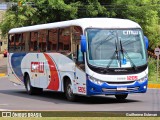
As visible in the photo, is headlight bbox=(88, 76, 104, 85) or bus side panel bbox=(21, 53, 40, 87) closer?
headlight bbox=(88, 76, 104, 85)

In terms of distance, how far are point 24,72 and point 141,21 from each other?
24853 millimetres

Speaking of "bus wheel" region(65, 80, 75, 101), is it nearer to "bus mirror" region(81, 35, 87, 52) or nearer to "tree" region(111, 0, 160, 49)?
"bus mirror" region(81, 35, 87, 52)

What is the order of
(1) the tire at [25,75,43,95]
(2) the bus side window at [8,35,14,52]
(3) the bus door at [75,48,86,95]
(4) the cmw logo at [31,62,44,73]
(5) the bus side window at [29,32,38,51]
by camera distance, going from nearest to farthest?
(3) the bus door at [75,48,86,95], (4) the cmw logo at [31,62,44,73], (5) the bus side window at [29,32,38,51], (1) the tire at [25,75,43,95], (2) the bus side window at [8,35,14,52]

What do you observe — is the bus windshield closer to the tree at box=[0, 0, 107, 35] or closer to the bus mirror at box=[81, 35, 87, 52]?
the bus mirror at box=[81, 35, 87, 52]

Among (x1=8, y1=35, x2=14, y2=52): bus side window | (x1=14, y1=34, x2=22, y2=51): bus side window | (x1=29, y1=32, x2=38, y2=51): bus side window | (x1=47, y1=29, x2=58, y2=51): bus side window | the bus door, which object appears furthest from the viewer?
(x1=8, y1=35, x2=14, y2=52): bus side window

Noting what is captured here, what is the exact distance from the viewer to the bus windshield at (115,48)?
17484 mm

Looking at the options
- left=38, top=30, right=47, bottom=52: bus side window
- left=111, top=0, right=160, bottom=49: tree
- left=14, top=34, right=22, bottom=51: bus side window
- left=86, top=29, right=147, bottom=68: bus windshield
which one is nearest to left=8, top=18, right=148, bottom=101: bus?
left=86, top=29, right=147, bottom=68: bus windshield

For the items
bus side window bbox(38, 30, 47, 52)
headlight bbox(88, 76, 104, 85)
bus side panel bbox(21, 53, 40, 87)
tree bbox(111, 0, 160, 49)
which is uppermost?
bus side window bbox(38, 30, 47, 52)

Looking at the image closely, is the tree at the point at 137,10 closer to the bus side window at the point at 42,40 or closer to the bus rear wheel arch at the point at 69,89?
the bus side window at the point at 42,40

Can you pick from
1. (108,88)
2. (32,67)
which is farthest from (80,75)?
(32,67)

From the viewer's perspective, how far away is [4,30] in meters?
48.5

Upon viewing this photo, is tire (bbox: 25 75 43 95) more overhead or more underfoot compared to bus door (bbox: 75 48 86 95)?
more underfoot

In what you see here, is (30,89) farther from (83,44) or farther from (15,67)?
(83,44)

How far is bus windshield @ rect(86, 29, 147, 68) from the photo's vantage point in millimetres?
17484
